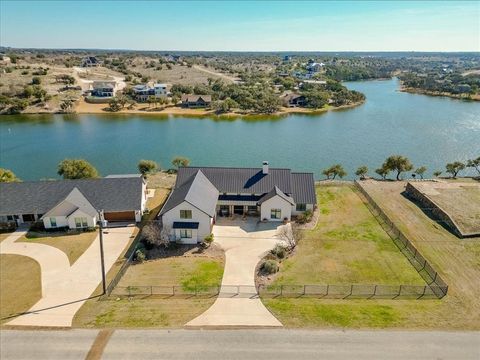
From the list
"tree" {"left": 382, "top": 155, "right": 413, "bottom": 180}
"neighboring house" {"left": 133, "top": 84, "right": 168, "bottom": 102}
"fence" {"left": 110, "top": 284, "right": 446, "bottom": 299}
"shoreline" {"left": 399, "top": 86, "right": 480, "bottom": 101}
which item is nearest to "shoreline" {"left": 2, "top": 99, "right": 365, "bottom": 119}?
"neighboring house" {"left": 133, "top": 84, "right": 168, "bottom": 102}

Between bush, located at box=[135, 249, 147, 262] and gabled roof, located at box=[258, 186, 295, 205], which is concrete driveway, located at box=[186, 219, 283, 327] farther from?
bush, located at box=[135, 249, 147, 262]

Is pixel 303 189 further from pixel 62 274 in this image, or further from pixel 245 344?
pixel 62 274

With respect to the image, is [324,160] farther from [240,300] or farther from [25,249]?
[25,249]

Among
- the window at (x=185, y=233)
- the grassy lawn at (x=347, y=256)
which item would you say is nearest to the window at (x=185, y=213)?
the window at (x=185, y=233)

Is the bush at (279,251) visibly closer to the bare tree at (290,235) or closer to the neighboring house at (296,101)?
the bare tree at (290,235)

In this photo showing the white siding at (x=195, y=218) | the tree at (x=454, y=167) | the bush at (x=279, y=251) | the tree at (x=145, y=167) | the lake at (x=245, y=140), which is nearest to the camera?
the bush at (x=279, y=251)

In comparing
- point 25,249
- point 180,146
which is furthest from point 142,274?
point 180,146

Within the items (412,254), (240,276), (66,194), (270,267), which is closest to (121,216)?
(66,194)
